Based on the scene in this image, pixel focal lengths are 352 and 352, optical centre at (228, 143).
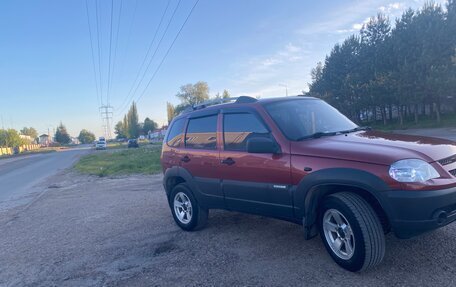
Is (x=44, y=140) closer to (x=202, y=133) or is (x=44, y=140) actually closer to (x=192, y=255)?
(x=202, y=133)

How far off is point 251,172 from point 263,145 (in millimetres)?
527

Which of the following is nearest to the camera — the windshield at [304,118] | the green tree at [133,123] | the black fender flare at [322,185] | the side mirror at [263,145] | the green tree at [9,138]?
the black fender flare at [322,185]

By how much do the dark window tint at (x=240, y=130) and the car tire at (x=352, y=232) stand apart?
127cm

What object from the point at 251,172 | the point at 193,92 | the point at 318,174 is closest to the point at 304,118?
the point at 251,172

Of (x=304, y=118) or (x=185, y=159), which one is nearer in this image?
(x=304, y=118)

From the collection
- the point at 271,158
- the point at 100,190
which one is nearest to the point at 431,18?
the point at 100,190

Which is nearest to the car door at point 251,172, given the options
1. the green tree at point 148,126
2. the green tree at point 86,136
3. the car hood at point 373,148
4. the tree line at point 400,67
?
the car hood at point 373,148

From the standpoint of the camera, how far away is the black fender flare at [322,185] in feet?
11.3

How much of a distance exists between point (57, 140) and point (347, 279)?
15650 cm

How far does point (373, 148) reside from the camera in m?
3.74

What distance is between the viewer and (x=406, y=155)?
3508mm

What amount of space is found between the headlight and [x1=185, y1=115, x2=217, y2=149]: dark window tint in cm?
262

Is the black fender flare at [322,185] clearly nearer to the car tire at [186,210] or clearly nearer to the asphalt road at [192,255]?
the asphalt road at [192,255]

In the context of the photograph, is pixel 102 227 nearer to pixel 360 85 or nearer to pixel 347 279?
pixel 347 279
